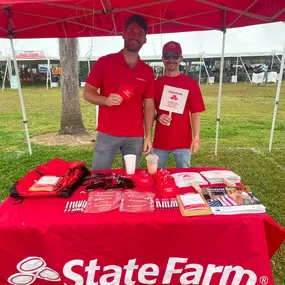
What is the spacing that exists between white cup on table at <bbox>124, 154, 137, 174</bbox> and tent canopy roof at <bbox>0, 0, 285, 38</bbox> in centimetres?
159

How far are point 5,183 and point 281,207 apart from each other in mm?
3772

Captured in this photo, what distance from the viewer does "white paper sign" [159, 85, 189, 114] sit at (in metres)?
2.47

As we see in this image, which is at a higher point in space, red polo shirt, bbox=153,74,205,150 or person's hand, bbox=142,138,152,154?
red polo shirt, bbox=153,74,205,150

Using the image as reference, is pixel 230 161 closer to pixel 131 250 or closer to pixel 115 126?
pixel 115 126

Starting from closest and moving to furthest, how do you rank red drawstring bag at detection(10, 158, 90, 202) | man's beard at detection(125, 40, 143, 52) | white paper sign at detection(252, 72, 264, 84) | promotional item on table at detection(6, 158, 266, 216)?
promotional item on table at detection(6, 158, 266, 216), red drawstring bag at detection(10, 158, 90, 202), man's beard at detection(125, 40, 143, 52), white paper sign at detection(252, 72, 264, 84)

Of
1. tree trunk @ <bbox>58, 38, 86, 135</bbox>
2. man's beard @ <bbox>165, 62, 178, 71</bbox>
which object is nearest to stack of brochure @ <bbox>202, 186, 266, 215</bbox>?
man's beard @ <bbox>165, 62, 178, 71</bbox>

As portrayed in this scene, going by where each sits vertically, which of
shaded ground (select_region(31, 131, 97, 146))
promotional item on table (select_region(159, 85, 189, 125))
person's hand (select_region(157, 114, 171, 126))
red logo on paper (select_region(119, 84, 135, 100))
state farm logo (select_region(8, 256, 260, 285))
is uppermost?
red logo on paper (select_region(119, 84, 135, 100))

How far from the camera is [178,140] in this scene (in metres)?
2.58

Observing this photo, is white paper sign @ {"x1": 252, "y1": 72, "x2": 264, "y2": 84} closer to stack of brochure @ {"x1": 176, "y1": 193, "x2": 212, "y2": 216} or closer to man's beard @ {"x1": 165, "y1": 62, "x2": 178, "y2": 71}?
man's beard @ {"x1": 165, "y1": 62, "x2": 178, "y2": 71}

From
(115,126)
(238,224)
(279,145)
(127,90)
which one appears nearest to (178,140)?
(115,126)

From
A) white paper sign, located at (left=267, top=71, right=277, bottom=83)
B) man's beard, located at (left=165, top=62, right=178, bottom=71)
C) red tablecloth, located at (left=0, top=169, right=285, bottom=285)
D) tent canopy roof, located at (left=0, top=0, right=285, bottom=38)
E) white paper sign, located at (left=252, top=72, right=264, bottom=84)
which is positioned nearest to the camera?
red tablecloth, located at (left=0, top=169, right=285, bottom=285)

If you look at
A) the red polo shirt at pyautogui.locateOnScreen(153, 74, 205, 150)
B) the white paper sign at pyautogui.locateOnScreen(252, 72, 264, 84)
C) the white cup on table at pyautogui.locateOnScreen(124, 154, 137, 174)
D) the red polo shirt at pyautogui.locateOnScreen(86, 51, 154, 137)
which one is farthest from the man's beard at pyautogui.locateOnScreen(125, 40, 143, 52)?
the white paper sign at pyautogui.locateOnScreen(252, 72, 264, 84)

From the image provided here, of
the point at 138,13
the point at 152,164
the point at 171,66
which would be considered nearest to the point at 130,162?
the point at 152,164

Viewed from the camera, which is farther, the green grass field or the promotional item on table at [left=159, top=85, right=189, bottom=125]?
the green grass field
